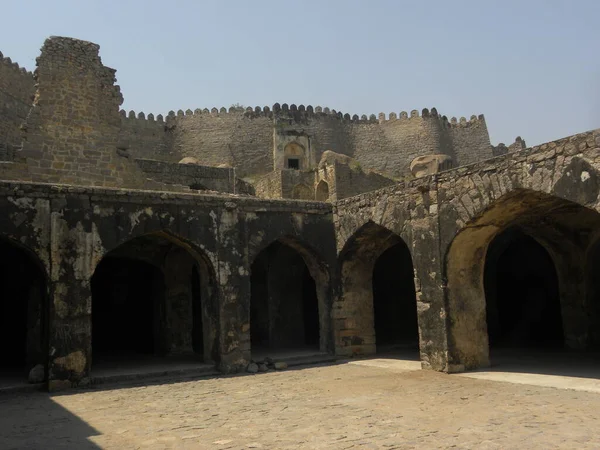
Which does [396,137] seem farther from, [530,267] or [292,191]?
[530,267]

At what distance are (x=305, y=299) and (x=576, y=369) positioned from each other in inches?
260

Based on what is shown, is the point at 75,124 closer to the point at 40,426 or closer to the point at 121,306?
the point at 121,306

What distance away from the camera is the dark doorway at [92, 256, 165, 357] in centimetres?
1400

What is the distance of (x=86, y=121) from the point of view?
1327 cm

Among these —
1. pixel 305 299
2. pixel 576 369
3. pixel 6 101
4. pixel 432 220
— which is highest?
pixel 6 101

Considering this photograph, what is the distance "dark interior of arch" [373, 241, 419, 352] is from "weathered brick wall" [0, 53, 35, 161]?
14.9 metres

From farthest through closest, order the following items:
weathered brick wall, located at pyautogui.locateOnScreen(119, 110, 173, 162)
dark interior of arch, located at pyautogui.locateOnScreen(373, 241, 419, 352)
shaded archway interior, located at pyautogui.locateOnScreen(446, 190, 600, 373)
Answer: weathered brick wall, located at pyautogui.locateOnScreen(119, 110, 173, 162), dark interior of arch, located at pyautogui.locateOnScreen(373, 241, 419, 352), shaded archway interior, located at pyautogui.locateOnScreen(446, 190, 600, 373)

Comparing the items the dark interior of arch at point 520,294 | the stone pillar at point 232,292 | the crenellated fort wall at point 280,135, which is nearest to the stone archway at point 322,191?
the crenellated fort wall at point 280,135

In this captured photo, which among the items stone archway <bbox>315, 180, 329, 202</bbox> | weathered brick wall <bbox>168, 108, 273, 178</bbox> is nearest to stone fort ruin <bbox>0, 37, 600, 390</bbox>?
stone archway <bbox>315, 180, 329, 202</bbox>

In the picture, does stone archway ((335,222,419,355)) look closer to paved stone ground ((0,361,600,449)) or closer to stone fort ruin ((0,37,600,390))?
stone fort ruin ((0,37,600,390))

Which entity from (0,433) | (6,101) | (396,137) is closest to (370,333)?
(0,433)

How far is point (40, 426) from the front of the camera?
21.0ft

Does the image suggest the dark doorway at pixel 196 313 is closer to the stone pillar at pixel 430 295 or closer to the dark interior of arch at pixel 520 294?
the stone pillar at pixel 430 295

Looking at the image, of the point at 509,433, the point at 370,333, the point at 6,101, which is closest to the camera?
the point at 509,433
